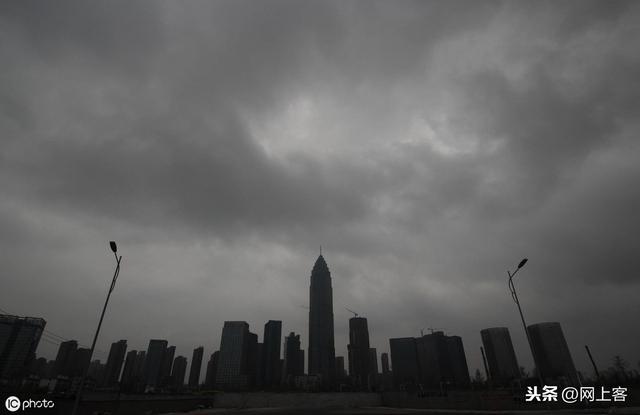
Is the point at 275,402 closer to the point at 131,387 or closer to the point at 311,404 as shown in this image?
the point at 311,404

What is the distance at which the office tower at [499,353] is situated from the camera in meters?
167

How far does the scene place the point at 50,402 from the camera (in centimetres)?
3978

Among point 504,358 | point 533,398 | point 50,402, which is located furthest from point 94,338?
point 504,358

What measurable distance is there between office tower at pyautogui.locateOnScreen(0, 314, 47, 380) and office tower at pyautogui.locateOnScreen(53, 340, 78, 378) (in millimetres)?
67844

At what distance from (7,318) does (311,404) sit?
357 ft

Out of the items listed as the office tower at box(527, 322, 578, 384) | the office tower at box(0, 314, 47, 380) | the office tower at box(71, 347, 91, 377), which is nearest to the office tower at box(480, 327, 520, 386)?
the office tower at box(527, 322, 578, 384)

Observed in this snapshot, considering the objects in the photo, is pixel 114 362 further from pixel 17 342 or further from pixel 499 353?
pixel 499 353

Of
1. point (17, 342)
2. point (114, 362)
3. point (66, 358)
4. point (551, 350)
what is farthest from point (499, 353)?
point (66, 358)

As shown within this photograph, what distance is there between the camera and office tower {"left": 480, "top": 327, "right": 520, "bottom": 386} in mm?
167125

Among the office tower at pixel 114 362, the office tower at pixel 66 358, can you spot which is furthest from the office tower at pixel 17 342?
the office tower at pixel 114 362

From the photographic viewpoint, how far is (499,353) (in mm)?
173250

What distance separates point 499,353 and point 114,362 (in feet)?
704

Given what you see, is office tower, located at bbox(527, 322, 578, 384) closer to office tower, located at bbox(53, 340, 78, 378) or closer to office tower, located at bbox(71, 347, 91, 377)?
office tower, located at bbox(71, 347, 91, 377)

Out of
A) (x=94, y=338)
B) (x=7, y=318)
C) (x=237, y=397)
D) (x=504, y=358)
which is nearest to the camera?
(x=94, y=338)
